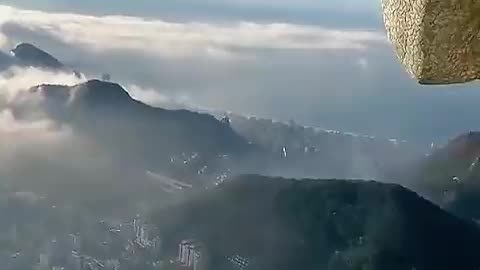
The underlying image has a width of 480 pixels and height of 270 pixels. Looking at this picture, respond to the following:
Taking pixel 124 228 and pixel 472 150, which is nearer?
pixel 472 150

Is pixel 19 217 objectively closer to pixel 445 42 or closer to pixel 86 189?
pixel 86 189

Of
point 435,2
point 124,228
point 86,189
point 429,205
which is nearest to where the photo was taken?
point 435,2

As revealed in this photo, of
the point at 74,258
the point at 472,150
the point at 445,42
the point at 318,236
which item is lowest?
the point at 74,258

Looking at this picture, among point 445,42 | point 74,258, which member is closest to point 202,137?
point 74,258

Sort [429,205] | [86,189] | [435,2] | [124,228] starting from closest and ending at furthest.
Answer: [435,2] < [429,205] < [124,228] < [86,189]

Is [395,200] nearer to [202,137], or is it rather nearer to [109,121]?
[202,137]

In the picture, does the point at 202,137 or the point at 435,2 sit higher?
the point at 435,2
